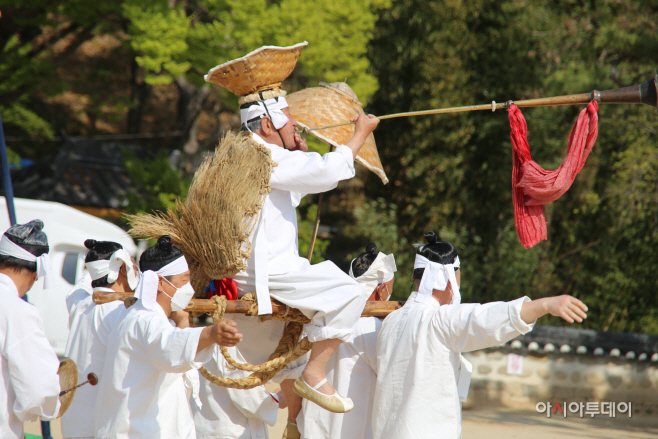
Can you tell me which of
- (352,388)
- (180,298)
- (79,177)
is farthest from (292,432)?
(79,177)

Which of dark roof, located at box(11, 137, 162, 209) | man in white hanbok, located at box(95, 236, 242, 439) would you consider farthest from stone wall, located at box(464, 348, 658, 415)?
dark roof, located at box(11, 137, 162, 209)

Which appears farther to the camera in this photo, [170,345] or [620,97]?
[620,97]

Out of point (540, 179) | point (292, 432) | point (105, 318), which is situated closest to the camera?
point (105, 318)

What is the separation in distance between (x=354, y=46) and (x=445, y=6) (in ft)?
7.51

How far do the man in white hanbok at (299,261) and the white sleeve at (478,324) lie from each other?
0.46 m

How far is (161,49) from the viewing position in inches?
379

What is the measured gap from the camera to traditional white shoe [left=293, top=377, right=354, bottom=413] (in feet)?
10.6

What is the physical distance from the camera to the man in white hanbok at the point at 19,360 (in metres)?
2.74

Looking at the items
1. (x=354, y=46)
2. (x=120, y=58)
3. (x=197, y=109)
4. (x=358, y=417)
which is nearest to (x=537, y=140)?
(x=354, y=46)

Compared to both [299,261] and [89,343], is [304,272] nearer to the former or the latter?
[299,261]

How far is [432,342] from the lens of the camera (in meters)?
3.33

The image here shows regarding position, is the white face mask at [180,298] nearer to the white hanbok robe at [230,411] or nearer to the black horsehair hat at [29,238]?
the black horsehair hat at [29,238]

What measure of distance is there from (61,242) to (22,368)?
6926 millimetres

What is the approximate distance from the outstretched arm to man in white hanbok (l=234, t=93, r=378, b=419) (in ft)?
2.85
